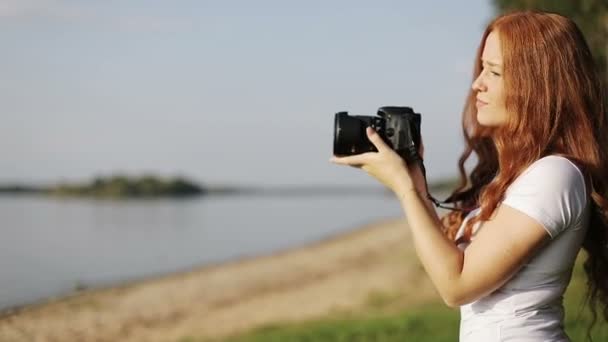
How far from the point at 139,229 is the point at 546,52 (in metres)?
12.0

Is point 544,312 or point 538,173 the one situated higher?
point 538,173

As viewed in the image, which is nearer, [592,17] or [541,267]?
[541,267]

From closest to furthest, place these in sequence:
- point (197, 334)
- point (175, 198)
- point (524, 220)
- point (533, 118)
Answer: point (524, 220) < point (533, 118) < point (197, 334) < point (175, 198)

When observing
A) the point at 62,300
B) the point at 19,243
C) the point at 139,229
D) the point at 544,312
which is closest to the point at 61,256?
the point at 19,243

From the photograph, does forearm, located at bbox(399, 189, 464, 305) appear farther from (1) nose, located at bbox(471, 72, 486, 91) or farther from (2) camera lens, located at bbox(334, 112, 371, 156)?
(1) nose, located at bbox(471, 72, 486, 91)

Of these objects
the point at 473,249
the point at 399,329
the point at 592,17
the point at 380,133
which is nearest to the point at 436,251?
the point at 473,249

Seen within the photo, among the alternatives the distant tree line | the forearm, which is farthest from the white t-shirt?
the distant tree line

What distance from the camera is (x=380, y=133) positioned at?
5.68 feet

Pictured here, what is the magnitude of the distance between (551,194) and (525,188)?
0.17ft

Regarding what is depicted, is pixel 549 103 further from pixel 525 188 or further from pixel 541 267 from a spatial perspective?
pixel 541 267

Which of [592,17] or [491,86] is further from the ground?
[592,17]

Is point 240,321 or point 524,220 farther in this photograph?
point 240,321

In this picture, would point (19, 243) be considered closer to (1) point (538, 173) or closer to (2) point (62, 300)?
(2) point (62, 300)

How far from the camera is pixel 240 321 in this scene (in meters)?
8.02
